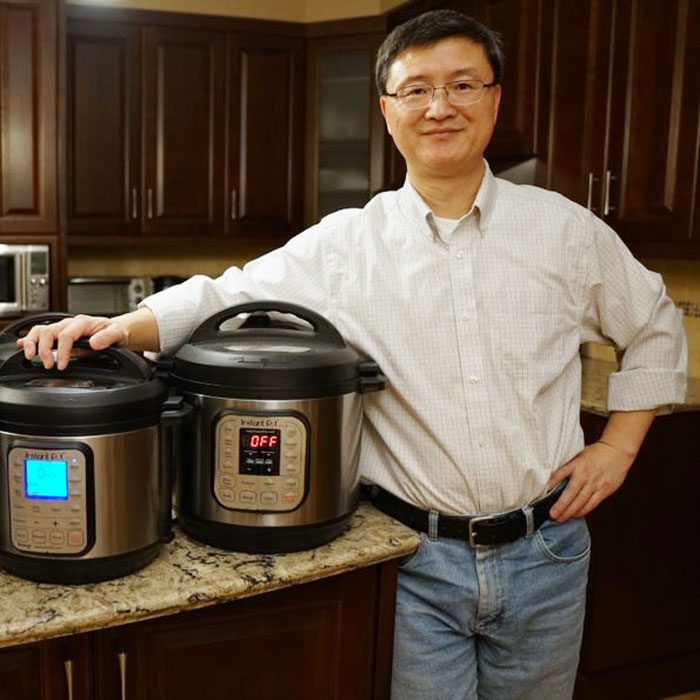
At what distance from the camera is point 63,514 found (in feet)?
3.17

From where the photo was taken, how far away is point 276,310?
1.21 m

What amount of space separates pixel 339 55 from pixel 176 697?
121 inches

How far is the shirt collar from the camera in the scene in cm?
128

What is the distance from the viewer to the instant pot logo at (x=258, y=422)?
1.06 meters

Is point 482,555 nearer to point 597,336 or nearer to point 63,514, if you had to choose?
point 597,336

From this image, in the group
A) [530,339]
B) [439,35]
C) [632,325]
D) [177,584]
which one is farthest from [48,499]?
[632,325]

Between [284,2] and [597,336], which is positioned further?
[284,2]

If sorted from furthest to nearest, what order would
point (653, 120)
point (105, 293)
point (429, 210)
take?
point (105, 293)
point (653, 120)
point (429, 210)

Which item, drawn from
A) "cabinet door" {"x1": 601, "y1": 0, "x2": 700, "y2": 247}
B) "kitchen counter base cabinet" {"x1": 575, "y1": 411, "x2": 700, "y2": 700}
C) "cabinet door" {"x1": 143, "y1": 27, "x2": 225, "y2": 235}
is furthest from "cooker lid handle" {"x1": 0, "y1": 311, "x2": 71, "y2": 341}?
"cabinet door" {"x1": 143, "y1": 27, "x2": 225, "y2": 235}

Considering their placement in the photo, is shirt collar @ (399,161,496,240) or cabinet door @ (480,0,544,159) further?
cabinet door @ (480,0,544,159)

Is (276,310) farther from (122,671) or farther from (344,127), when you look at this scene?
(344,127)

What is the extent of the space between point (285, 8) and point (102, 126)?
0.98 meters

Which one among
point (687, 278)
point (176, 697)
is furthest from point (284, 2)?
point (176, 697)

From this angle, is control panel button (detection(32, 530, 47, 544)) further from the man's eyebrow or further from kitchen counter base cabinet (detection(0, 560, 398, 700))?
the man's eyebrow
